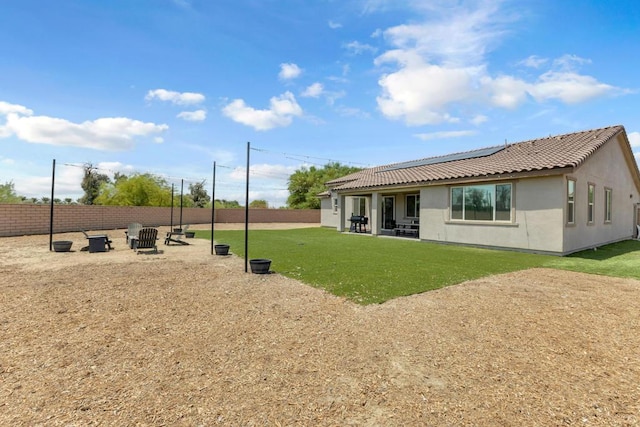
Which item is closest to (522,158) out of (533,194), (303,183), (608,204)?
(533,194)

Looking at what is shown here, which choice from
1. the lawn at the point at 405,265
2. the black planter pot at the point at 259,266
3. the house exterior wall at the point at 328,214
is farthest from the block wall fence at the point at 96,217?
the black planter pot at the point at 259,266

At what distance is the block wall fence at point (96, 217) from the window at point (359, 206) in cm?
1318

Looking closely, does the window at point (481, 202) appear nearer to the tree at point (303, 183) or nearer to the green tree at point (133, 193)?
the green tree at point (133, 193)

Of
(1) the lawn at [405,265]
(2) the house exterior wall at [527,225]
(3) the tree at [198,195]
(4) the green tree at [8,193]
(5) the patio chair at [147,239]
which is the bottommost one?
(1) the lawn at [405,265]

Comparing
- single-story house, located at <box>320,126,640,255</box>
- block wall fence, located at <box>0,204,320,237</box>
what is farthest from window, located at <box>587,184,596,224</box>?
block wall fence, located at <box>0,204,320,237</box>

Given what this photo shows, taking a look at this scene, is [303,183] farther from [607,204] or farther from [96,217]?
[607,204]

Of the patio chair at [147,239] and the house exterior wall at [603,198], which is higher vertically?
the house exterior wall at [603,198]

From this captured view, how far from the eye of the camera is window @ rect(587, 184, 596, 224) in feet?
41.6

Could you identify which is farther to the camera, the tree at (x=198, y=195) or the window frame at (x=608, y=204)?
the tree at (x=198, y=195)

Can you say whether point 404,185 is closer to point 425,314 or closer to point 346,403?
point 425,314

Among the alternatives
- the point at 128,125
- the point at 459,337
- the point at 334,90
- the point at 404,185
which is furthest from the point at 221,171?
the point at 459,337

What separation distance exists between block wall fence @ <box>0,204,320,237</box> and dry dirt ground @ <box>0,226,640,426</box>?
15006 mm

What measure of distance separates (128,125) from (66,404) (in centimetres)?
2176

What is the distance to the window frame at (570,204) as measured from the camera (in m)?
11.0
